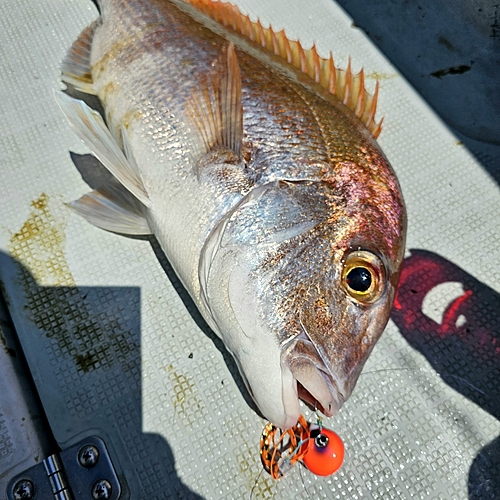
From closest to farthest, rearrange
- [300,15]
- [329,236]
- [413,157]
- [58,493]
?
1. [329,236]
2. [58,493]
3. [413,157]
4. [300,15]

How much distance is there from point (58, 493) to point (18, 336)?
61cm

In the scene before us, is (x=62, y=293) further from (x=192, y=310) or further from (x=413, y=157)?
(x=413, y=157)

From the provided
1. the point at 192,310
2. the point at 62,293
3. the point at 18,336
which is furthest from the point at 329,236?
the point at 18,336

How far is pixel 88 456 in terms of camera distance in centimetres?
151

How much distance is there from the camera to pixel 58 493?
1.42 metres

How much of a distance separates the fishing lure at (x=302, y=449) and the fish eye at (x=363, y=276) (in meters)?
0.57

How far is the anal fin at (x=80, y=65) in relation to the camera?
6.27ft

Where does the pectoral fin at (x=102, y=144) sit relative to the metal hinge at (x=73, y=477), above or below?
above

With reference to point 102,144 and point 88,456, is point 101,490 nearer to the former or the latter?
point 88,456

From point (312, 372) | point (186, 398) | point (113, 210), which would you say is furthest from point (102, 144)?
point (312, 372)

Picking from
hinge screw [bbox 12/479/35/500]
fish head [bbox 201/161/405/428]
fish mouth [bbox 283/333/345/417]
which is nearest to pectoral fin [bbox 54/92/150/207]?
fish head [bbox 201/161/405/428]

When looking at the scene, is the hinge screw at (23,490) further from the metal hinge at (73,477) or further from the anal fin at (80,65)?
the anal fin at (80,65)

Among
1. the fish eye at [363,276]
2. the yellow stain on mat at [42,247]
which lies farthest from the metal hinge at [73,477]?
the fish eye at [363,276]

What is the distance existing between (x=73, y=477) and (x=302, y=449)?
799 mm
